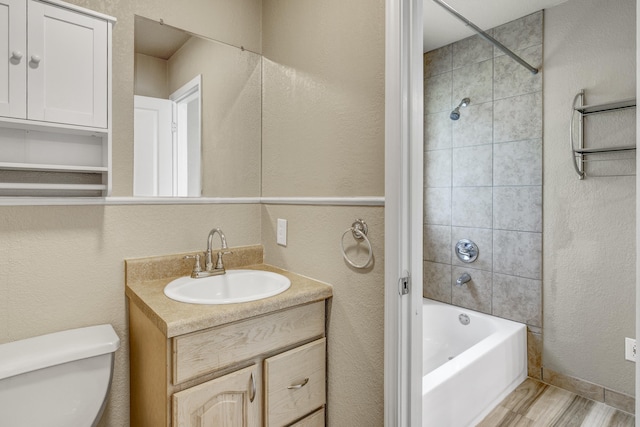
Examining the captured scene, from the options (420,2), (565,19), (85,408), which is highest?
(565,19)

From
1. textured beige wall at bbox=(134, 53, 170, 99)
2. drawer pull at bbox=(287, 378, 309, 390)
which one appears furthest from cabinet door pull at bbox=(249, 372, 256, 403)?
textured beige wall at bbox=(134, 53, 170, 99)

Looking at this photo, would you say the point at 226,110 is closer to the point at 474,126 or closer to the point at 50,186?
the point at 50,186

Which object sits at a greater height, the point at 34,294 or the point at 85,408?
the point at 34,294

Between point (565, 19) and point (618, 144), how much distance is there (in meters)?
0.86

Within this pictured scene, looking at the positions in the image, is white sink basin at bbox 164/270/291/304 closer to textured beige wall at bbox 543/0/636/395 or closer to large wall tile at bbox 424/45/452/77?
textured beige wall at bbox 543/0/636/395

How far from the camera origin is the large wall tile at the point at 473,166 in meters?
2.51

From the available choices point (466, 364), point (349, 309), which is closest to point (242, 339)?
point (349, 309)

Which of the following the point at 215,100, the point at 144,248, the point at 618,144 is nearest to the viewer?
the point at 144,248

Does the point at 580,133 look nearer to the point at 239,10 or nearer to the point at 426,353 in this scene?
the point at 426,353

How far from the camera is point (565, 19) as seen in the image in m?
2.13

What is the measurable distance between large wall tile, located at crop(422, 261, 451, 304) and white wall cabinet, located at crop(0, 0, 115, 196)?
7.88 feet

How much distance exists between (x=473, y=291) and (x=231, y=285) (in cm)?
192

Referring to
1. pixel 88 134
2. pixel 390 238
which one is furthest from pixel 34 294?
pixel 390 238

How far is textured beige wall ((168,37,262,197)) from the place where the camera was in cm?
158
